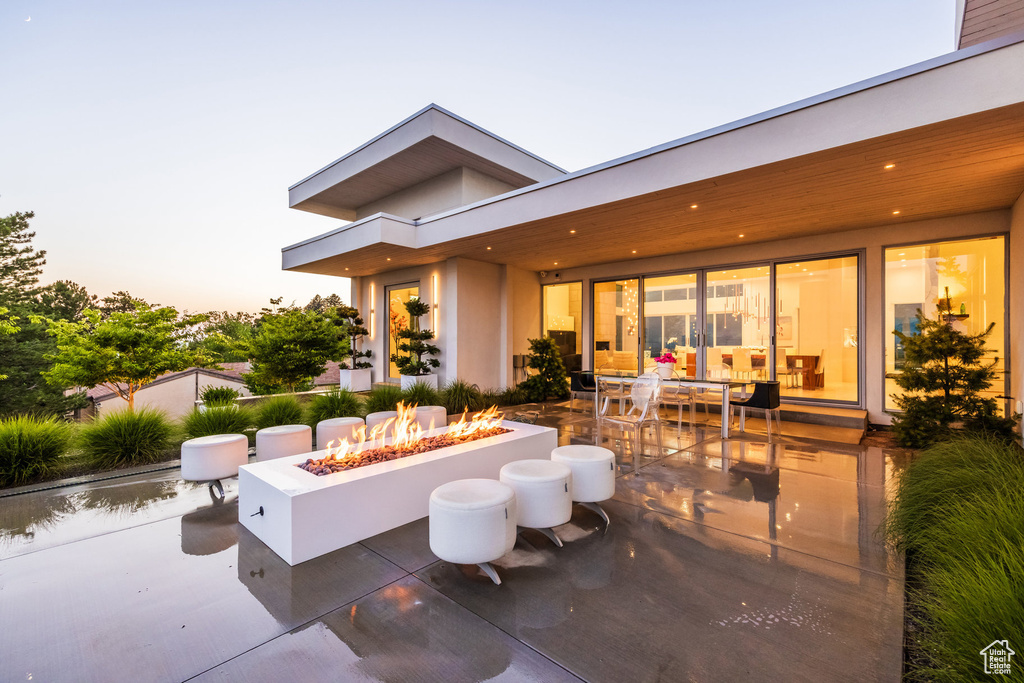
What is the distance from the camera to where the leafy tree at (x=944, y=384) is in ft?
17.6

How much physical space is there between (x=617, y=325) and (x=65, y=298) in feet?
89.6

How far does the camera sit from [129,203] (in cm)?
1420

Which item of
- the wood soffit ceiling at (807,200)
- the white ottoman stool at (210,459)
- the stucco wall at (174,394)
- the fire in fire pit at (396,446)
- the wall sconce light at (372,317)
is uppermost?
the wood soffit ceiling at (807,200)

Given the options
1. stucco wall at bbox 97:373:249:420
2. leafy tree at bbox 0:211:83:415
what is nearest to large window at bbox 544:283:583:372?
stucco wall at bbox 97:373:249:420

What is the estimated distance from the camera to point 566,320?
11.9m

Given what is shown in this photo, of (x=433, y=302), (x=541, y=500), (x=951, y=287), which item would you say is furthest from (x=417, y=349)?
(x=951, y=287)

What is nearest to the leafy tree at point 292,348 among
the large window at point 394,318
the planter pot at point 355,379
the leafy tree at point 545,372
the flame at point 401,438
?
the planter pot at point 355,379

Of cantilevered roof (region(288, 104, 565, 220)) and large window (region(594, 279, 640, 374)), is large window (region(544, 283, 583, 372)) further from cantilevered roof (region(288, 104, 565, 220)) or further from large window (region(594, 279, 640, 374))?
cantilevered roof (region(288, 104, 565, 220))

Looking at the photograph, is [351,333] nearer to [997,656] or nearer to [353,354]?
[353,354]

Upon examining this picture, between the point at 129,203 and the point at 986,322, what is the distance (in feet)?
71.4

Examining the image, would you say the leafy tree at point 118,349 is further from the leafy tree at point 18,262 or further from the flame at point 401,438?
the leafy tree at point 18,262

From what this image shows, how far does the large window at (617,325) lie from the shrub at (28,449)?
31.0 feet

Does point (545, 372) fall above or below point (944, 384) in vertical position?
below

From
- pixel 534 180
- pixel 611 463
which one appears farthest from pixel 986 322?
pixel 534 180
